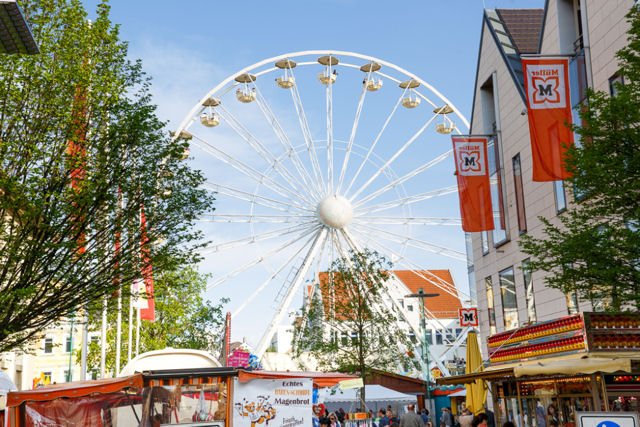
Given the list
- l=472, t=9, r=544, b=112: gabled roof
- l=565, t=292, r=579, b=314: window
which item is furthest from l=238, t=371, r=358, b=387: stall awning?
l=472, t=9, r=544, b=112: gabled roof

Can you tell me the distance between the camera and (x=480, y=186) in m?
24.9

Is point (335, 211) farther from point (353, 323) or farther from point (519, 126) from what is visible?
point (519, 126)

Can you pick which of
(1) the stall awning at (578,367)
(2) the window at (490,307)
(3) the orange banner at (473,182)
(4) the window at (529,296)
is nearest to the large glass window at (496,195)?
(3) the orange banner at (473,182)

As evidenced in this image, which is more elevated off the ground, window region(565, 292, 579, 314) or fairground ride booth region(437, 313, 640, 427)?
window region(565, 292, 579, 314)

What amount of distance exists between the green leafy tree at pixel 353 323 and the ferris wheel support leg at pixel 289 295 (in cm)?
110

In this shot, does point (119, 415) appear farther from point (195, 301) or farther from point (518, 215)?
point (195, 301)

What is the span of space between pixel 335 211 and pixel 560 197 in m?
16.7

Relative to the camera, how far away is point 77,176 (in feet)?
50.7

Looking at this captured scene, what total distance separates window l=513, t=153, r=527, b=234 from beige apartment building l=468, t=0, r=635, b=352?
3cm

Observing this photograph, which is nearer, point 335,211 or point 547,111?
point 547,111

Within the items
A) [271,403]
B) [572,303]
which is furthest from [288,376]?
[572,303]

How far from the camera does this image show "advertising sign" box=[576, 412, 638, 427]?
6863mm

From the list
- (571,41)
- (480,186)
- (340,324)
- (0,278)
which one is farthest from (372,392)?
(0,278)

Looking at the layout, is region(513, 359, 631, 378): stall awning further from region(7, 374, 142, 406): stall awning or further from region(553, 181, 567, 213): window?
region(553, 181, 567, 213): window
